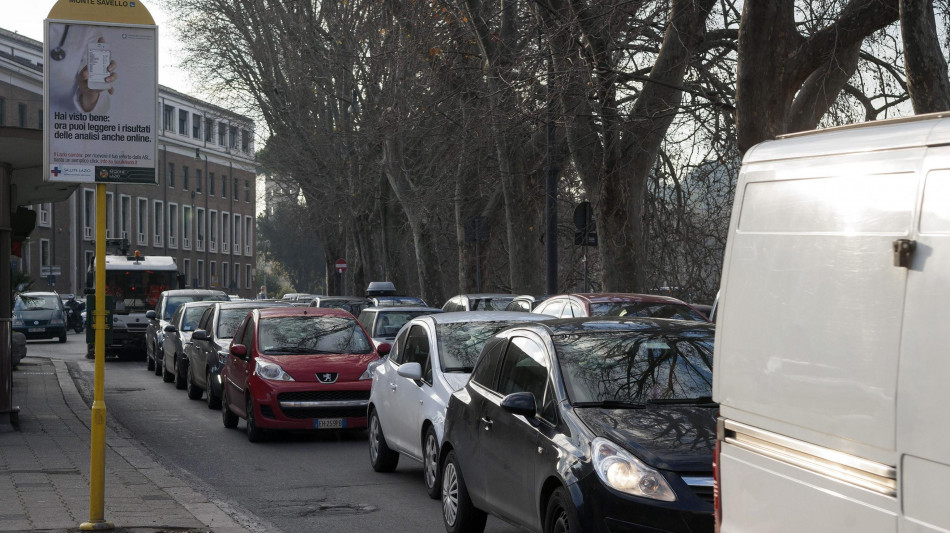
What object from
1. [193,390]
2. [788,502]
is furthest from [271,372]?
[788,502]

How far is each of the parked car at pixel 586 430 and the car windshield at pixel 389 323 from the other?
12.0 meters

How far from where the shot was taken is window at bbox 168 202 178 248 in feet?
297

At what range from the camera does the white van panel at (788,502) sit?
3.79 metres

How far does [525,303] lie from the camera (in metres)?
19.8

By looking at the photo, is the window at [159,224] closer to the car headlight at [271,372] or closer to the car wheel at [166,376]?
the car wheel at [166,376]

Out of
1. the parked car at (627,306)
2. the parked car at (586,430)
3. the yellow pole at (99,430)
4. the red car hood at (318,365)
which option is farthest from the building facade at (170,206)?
the parked car at (586,430)

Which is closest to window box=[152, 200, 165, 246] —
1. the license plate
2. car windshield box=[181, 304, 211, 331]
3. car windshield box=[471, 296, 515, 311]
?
car windshield box=[181, 304, 211, 331]

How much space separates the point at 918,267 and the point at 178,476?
9.51 meters

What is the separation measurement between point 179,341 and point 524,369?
16.9 m

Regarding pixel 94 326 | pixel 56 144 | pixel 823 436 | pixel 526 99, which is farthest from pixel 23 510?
pixel 526 99

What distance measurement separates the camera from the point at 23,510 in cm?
915

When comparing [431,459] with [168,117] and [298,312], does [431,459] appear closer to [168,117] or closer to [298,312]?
[298,312]

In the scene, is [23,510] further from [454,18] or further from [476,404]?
[454,18]

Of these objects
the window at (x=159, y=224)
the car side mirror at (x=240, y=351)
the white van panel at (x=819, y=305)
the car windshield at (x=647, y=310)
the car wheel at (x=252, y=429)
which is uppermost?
the window at (x=159, y=224)
